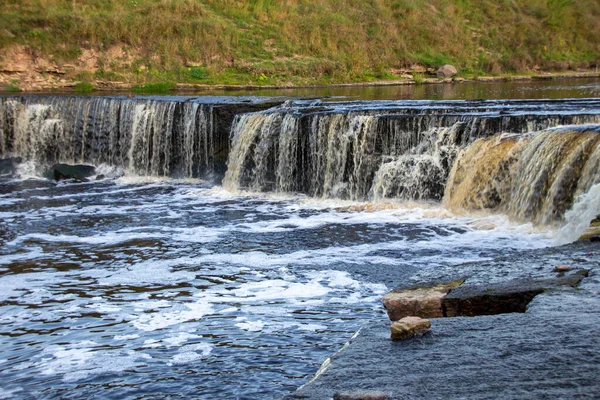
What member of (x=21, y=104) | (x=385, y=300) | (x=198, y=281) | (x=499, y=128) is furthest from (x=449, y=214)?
(x=21, y=104)

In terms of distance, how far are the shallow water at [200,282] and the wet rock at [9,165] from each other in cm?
434

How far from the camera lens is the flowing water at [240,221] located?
6.48 m

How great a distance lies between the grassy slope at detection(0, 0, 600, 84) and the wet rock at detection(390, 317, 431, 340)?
79.0 feet

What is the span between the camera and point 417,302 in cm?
613

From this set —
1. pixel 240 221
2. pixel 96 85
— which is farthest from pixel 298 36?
pixel 240 221

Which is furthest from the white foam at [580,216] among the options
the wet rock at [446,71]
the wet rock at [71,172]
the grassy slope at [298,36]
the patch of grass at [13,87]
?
the wet rock at [446,71]

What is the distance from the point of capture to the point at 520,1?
4059 centimetres

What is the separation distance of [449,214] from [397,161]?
2.18 metres

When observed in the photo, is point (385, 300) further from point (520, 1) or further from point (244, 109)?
point (520, 1)

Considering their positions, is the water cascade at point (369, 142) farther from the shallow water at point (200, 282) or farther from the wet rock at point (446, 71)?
the wet rock at point (446, 71)

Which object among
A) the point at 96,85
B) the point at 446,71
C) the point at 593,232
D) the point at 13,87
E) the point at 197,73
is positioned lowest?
the point at 593,232

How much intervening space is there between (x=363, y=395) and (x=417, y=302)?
209 cm

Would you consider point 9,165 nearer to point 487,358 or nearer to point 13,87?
point 13,87

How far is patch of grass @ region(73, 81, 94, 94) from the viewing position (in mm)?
25659
